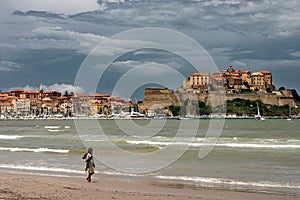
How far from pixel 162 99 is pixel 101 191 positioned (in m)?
150

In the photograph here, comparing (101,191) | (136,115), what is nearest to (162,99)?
(136,115)

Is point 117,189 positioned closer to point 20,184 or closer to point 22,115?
point 20,184

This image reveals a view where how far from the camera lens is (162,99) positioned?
162 metres

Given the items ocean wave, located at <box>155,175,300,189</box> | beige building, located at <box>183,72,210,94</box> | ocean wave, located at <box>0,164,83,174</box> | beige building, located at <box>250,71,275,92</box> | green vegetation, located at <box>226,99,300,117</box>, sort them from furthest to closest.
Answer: beige building, located at <box>250,71,275,92</box> < beige building, located at <box>183,72,210,94</box> < green vegetation, located at <box>226,99,300,117</box> < ocean wave, located at <box>0,164,83,174</box> < ocean wave, located at <box>155,175,300,189</box>

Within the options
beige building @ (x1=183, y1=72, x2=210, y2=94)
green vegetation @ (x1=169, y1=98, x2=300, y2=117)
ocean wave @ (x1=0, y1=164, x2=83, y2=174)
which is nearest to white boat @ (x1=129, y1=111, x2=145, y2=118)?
green vegetation @ (x1=169, y1=98, x2=300, y2=117)

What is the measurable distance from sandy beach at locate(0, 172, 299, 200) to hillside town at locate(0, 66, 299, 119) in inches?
5445

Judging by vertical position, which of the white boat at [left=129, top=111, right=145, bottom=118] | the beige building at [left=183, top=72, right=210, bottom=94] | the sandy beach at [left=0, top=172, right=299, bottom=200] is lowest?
the sandy beach at [left=0, top=172, right=299, bottom=200]

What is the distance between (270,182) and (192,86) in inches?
5772

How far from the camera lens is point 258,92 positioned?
16088 cm

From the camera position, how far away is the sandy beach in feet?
37.7

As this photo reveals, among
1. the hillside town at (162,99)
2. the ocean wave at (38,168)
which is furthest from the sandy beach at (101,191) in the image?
the hillside town at (162,99)

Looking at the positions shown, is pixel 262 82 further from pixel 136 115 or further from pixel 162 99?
pixel 136 115

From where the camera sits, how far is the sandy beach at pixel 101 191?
37.7ft

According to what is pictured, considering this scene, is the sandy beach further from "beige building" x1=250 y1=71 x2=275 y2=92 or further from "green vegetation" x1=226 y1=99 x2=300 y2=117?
"beige building" x1=250 y1=71 x2=275 y2=92
